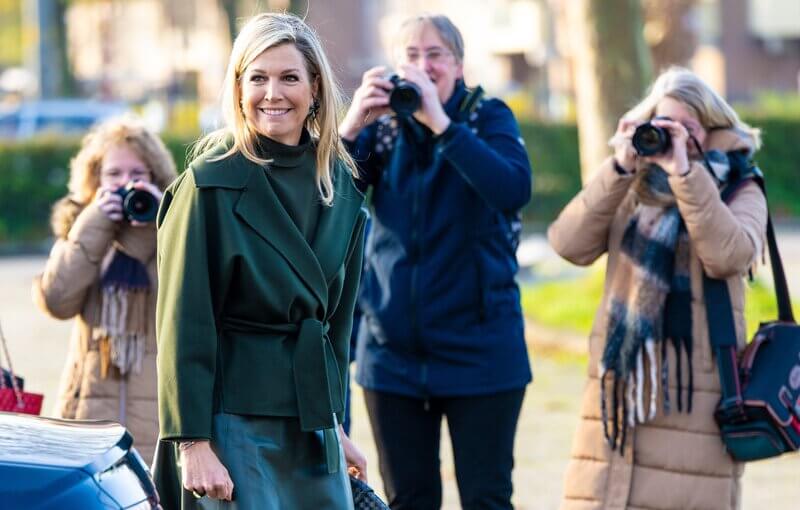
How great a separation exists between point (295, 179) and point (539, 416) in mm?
5648

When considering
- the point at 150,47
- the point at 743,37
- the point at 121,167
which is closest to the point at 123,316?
the point at 121,167

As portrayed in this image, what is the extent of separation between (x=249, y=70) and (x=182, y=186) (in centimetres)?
32

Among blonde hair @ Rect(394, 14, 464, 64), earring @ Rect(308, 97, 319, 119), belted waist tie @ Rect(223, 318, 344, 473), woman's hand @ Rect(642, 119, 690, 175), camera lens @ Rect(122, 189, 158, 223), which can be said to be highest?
blonde hair @ Rect(394, 14, 464, 64)

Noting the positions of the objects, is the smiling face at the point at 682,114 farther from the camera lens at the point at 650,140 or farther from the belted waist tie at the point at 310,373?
the belted waist tie at the point at 310,373

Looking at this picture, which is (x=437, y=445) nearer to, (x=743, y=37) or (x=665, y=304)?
(x=665, y=304)

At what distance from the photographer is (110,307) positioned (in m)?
5.01

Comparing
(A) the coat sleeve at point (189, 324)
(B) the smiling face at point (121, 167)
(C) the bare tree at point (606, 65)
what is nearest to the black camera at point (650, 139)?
(B) the smiling face at point (121, 167)

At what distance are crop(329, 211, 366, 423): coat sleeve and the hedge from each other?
18.6 metres

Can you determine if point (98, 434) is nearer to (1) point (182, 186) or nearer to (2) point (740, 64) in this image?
(1) point (182, 186)

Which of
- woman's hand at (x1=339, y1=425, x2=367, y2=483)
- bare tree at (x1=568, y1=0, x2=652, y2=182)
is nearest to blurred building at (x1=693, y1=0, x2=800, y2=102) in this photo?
bare tree at (x1=568, y1=0, x2=652, y2=182)

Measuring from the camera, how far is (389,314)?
494 centimetres

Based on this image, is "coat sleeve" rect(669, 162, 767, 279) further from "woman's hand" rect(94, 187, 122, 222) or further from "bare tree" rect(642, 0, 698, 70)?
"bare tree" rect(642, 0, 698, 70)

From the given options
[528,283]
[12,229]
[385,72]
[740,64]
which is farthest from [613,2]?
[740,64]

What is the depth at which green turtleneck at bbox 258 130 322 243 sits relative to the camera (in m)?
3.53
